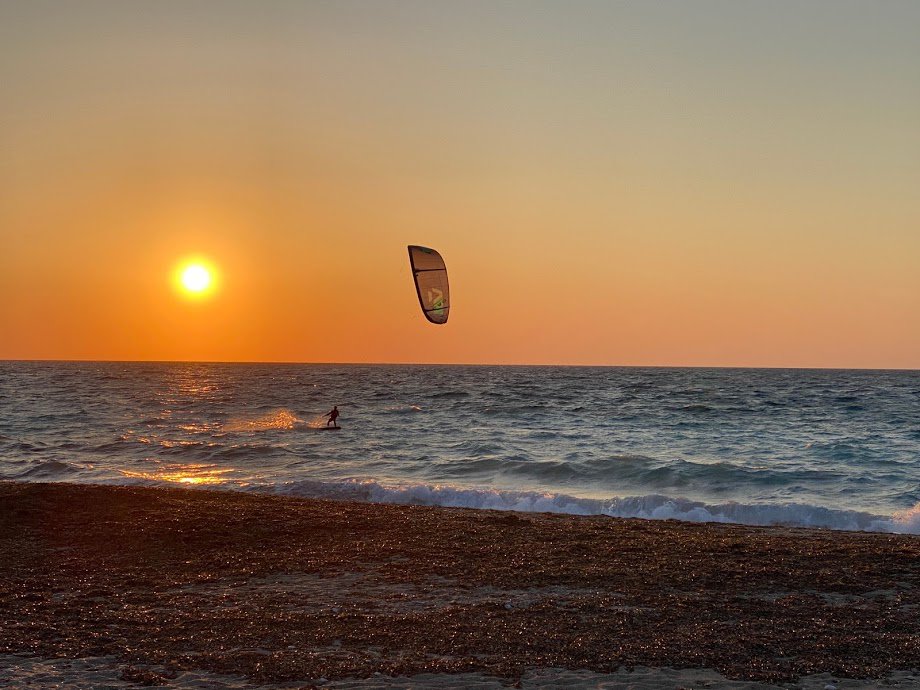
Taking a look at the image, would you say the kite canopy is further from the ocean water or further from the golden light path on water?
the golden light path on water

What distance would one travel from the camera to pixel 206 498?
584 inches

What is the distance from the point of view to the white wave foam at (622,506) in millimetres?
15297

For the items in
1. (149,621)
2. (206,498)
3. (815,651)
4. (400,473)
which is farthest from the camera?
(400,473)

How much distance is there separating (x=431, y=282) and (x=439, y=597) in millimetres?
10573

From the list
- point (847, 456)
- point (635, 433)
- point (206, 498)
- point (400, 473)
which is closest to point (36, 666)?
point (206, 498)

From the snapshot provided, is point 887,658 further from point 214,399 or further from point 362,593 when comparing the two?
point 214,399

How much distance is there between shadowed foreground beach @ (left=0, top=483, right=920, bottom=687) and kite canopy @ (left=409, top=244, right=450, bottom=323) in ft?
21.0

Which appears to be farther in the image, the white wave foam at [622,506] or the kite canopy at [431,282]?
the kite canopy at [431,282]

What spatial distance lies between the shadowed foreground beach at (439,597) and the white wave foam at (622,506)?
3.12 m

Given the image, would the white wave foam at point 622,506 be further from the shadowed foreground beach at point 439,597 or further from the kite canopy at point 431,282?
the kite canopy at point 431,282

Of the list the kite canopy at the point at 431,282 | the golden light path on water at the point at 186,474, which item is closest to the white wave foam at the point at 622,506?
the golden light path on water at the point at 186,474

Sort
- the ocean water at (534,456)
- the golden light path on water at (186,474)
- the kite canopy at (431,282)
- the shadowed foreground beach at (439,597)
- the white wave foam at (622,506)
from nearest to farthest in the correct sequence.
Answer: the shadowed foreground beach at (439,597)
the white wave foam at (622,506)
the ocean water at (534,456)
the kite canopy at (431,282)
the golden light path on water at (186,474)

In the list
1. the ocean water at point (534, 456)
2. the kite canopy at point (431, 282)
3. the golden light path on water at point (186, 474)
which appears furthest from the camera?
the golden light path on water at point (186, 474)

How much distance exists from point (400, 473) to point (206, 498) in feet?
24.5
